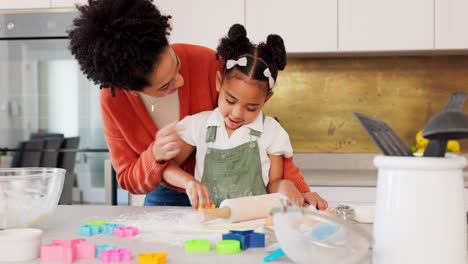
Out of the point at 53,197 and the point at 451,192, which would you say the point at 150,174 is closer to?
the point at 53,197

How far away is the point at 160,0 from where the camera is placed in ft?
8.02

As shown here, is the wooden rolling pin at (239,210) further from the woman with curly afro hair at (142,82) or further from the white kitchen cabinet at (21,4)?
the white kitchen cabinet at (21,4)

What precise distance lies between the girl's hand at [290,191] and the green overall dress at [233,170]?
8cm

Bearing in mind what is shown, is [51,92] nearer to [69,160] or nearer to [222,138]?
[69,160]

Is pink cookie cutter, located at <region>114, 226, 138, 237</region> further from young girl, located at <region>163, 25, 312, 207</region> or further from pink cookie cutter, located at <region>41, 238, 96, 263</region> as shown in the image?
young girl, located at <region>163, 25, 312, 207</region>

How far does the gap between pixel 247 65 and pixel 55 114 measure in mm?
1436

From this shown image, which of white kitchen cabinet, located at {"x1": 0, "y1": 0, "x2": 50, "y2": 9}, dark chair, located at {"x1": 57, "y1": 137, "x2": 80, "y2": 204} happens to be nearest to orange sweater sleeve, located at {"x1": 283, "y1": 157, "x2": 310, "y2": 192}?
dark chair, located at {"x1": 57, "y1": 137, "x2": 80, "y2": 204}

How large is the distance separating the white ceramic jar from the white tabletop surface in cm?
18

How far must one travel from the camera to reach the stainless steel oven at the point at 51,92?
2.39 m

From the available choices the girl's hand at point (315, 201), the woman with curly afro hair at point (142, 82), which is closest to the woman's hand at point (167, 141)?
the woman with curly afro hair at point (142, 82)

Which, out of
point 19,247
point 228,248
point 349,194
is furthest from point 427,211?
point 349,194

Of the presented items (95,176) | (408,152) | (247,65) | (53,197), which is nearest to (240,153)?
(247,65)

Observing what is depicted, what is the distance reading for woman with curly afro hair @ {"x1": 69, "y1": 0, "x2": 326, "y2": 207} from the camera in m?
1.08

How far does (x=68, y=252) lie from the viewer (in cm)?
69
